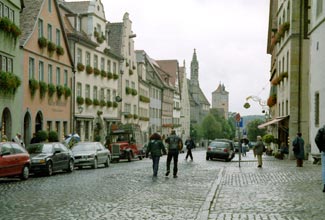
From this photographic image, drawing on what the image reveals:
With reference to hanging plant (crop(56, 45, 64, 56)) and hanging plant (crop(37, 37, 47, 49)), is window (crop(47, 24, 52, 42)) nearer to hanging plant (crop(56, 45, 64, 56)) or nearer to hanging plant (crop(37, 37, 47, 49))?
hanging plant (crop(56, 45, 64, 56))

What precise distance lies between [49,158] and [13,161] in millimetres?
3585

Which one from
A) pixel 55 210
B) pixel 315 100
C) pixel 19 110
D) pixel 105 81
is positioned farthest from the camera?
pixel 105 81

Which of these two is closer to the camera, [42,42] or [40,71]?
[42,42]

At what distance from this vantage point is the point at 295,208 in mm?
12273

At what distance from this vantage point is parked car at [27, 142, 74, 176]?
23.9m

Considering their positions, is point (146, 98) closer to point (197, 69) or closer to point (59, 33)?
point (59, 33)

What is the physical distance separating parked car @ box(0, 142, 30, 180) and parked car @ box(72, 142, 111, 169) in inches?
317

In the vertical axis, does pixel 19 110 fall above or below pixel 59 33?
below

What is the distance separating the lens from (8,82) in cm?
3192

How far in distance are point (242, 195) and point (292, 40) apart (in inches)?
980

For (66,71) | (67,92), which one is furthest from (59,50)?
(67,92)

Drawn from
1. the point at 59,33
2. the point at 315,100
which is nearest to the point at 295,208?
the point at 315,100

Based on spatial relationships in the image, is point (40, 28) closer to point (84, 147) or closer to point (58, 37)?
point (58, 37)

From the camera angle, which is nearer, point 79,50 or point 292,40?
point 292,40
